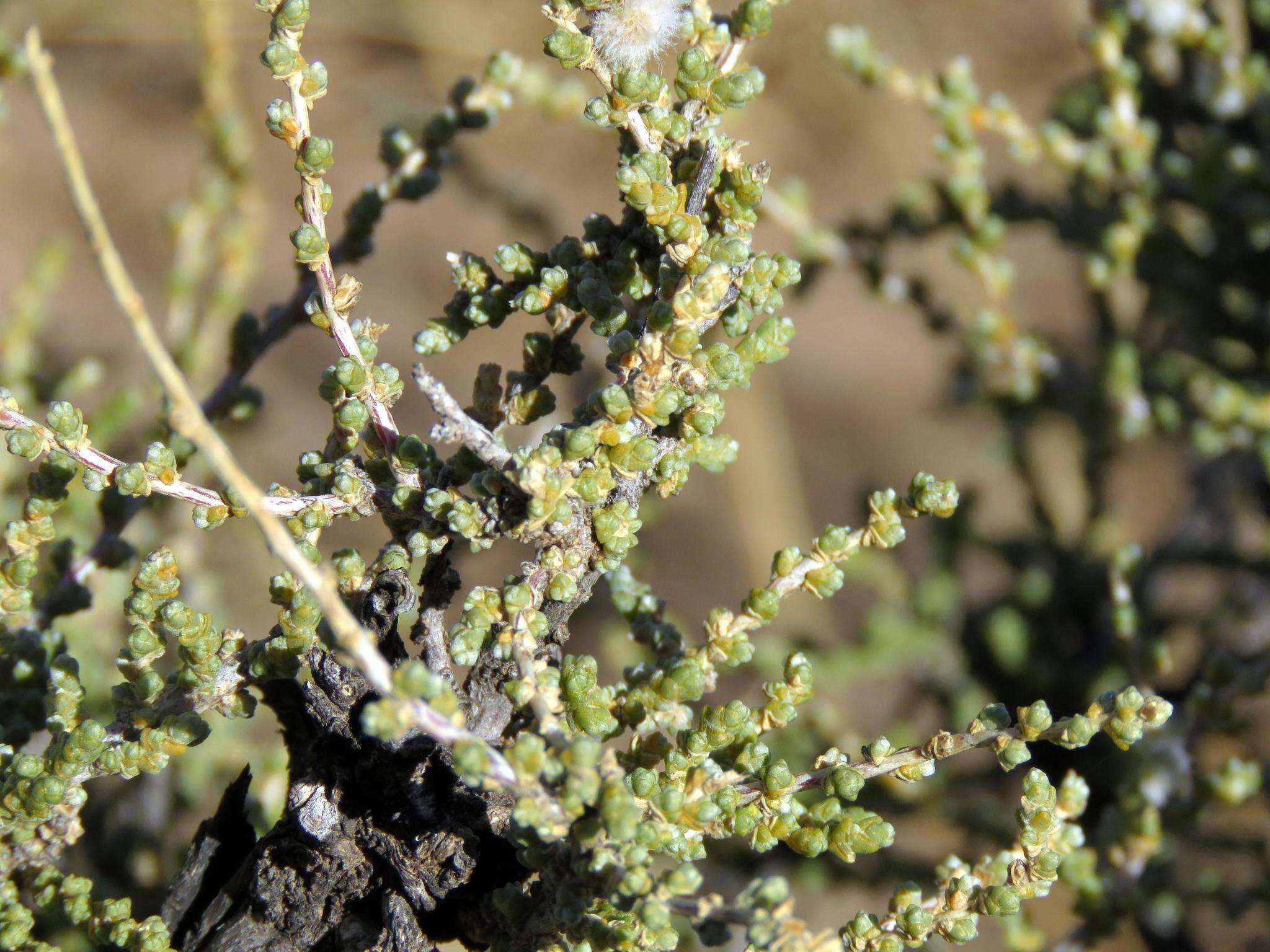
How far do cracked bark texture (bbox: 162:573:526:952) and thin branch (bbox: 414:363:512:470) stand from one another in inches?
4.2

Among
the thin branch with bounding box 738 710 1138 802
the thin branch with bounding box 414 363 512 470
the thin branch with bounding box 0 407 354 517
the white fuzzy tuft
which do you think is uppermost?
the white fuzzy tuft

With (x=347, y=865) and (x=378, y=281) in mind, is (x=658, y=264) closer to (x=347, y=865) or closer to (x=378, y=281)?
(x=347, y=865)

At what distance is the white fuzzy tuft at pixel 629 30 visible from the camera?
1.92 feet

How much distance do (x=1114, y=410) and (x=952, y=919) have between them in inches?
37.7

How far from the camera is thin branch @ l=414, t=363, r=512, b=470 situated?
0.54 meters

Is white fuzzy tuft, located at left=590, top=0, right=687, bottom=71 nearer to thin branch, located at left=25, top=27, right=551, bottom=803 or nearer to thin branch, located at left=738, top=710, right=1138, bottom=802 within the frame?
thin branch, located at left=25, top=27, right=551, bottom=803

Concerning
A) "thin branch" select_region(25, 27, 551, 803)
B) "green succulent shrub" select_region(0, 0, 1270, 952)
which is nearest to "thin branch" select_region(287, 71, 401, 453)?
"green succulent shrub" select_region(0, 0, 1270, 952)

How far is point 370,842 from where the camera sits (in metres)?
0.62

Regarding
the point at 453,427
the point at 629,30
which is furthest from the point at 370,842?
the point at 629,30

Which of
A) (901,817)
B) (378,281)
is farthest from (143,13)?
(901,817)

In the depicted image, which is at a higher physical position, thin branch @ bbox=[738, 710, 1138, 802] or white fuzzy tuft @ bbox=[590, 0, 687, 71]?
white fuzzy tuft @ bbox=[590, 0, 687, 71]

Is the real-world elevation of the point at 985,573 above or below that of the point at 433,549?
above

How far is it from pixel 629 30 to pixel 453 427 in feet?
0.82

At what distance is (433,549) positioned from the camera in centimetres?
63
